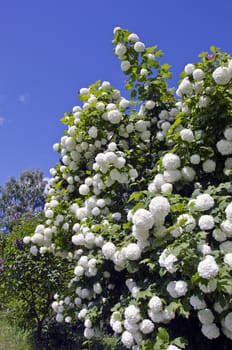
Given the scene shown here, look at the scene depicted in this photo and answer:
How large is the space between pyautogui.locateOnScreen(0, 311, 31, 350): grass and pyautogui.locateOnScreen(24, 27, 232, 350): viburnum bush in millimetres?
1765

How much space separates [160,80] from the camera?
3836 mm

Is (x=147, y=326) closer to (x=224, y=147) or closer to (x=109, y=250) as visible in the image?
(x=109, y=250)

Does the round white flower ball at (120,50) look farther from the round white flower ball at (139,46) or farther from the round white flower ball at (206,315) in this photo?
the round white flower ball at (206,315)

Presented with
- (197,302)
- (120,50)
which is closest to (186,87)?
(120,50)

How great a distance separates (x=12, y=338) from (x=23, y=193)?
75.8 ft

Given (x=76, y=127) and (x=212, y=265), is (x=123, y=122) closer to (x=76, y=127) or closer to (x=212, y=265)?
(x=76, y=127)

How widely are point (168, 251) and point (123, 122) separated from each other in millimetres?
1889

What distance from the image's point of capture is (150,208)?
7.99 ft

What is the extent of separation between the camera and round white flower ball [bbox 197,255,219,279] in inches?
79.7

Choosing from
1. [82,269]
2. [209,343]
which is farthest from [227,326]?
[82,269]

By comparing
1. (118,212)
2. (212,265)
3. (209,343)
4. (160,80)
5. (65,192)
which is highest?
(160,80)

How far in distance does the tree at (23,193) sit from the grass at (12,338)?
71.3 ft

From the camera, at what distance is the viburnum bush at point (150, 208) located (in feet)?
7.58

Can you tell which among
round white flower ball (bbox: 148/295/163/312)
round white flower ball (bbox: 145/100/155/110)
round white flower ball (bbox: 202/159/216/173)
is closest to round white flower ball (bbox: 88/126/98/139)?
round white flower ball (bbox: 145/100/155/110)
